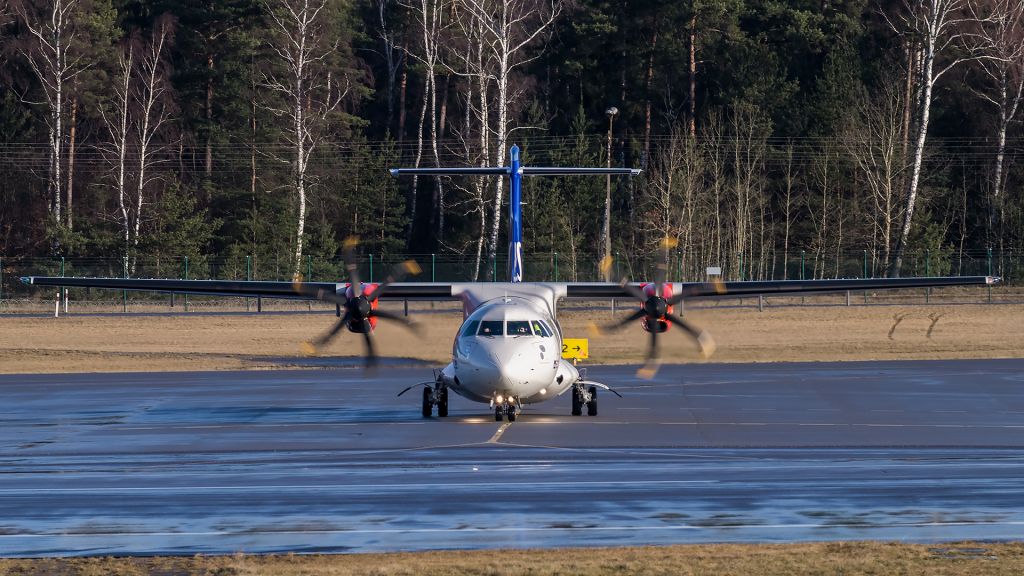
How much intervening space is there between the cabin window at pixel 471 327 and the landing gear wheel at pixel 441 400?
68.1 inches

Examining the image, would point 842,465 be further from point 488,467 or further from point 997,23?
point 997,23

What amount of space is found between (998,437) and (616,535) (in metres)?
10.5

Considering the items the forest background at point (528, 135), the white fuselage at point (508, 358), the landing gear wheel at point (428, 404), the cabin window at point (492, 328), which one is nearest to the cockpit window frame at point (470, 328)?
the white fuselage at point (508, 358)

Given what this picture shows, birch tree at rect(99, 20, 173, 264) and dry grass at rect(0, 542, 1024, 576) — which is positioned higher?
birch tree at rect(99, 20, 173, 264)

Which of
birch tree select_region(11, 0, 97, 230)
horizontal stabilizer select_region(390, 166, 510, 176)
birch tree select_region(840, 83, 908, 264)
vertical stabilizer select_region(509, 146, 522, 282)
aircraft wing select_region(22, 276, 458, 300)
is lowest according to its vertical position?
aircraft wing select_region(22, 276, 458, 300)

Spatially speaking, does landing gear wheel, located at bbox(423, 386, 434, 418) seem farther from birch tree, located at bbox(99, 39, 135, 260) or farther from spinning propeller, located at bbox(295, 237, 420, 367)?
birch tree, located at bbox(99, 39, 135, 260)

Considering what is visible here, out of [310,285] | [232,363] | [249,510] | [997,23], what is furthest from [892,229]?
[249,510]

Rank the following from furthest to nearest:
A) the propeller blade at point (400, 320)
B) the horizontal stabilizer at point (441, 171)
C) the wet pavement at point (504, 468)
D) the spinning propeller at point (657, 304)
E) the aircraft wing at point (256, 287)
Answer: the horizontal stabilizer at point (441, 171) < the aircraft wing at point (256, 287) < the propeller blade at point (400, 320) < the spinning propeller at point (657, 304) < the wet pavement at point (504, 468)

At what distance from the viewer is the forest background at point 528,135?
63.0 m

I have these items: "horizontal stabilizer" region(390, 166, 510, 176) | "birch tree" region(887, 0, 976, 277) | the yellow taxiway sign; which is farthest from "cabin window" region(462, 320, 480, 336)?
"birch tree" region(887, 0, 976, 277)

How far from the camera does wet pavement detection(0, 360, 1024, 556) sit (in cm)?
1271

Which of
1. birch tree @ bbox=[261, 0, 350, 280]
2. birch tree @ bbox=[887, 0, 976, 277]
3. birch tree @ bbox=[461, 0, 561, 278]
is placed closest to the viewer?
birch tree @ bbox=[887, 0, 976, 277]

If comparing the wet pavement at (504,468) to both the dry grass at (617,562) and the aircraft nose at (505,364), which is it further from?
the aircraft nose at (505,364)

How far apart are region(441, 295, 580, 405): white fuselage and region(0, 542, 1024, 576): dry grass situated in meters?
10.4
